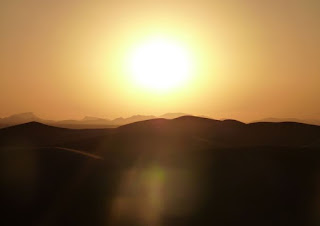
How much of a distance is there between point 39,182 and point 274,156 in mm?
17869

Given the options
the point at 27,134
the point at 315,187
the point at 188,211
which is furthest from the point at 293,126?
the point at 188,211

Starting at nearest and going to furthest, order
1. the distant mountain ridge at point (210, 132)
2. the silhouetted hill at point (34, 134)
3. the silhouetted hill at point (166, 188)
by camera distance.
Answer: the silhouetted hill at point (166, 188)
the distant mountain ridge at point (210, 132)
the silhouetted hill at point (34, 134)

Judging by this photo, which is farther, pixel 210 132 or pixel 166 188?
pixel 210 132

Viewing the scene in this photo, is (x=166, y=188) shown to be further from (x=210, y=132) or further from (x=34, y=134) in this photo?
(x=34, y=134)

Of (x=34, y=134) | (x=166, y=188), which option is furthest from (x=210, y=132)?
(x=166, y=188)

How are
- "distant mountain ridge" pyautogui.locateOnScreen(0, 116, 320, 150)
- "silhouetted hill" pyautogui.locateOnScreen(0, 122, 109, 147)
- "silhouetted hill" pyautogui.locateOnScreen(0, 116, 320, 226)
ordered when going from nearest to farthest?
"silhouetted hill" pyautogui.locateOnScreen(0, 116, 320, 226) < "distant mountain ridge" pyautogui.locateOnScreen(0, 116, 320, 150) < "silhouetted hill" pyautogui.locateOnScreen(0, 122, 109, 147)

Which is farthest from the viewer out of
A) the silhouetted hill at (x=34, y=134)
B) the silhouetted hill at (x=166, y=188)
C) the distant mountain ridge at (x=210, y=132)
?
the silhouetted hill at (x=34, y=134)

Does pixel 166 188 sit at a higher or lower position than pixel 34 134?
lower

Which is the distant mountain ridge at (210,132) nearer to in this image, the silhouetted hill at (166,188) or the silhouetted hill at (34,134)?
the silhouetted hill at (34,134)

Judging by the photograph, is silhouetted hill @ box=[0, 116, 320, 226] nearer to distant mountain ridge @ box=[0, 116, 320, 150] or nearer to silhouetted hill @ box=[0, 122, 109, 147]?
distant mountain ridge @ box=[0, 116, 320, 150]

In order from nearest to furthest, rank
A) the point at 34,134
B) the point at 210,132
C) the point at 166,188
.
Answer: the point at 166,188 < the point at 210,132 < the point at 34,134

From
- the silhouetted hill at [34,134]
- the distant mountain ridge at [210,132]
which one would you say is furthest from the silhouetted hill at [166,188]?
the silhouetted hill at [34,134]

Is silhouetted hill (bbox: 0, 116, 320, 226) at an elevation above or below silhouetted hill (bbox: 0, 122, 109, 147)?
below

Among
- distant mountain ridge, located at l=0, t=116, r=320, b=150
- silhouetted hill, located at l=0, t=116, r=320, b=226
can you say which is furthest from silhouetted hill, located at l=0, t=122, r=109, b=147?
silhouetted hill, located at l=0, t=116, r=320, b=226
